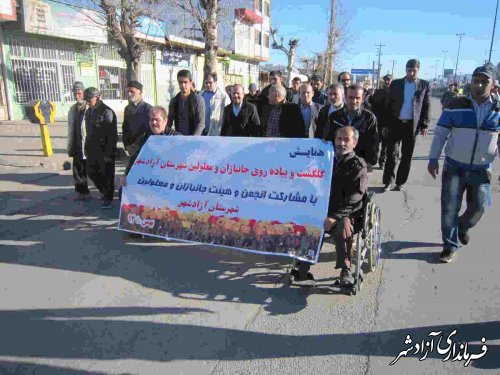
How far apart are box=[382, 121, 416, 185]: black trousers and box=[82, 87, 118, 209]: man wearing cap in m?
4.68

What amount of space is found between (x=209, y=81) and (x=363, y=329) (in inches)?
193

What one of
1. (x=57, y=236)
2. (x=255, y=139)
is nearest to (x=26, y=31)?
(x=57, y=236)

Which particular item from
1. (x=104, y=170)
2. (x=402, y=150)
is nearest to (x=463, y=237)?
(x=402, y=150)

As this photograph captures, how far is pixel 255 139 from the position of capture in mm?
4375

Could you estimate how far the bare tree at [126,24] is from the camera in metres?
11.7

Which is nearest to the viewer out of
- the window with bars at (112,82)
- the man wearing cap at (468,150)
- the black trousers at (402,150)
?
the man wearing cap at (468,150)

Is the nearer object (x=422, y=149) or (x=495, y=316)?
(x=495, y=316)

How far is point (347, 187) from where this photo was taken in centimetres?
379

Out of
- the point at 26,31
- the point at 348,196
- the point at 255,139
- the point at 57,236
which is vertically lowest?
the point at 57,236

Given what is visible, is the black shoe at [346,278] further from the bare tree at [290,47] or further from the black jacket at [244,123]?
the bare tree at [290,47]

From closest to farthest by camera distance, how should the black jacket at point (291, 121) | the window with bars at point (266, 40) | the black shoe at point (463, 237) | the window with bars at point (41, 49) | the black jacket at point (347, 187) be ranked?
the black jacket at point (347, 187) → the black shoe at point (463, 237) → the black jacket at point (291, 121) → the window with bars at point (41, 49) → the window with bars at point (266, 40)

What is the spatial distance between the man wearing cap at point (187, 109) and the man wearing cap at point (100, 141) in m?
0.97

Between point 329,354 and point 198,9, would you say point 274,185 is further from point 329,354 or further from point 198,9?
point 198,9

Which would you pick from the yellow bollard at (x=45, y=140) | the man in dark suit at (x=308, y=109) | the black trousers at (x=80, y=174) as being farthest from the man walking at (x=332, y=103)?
the yellow bollard at (x=45, y=140)
